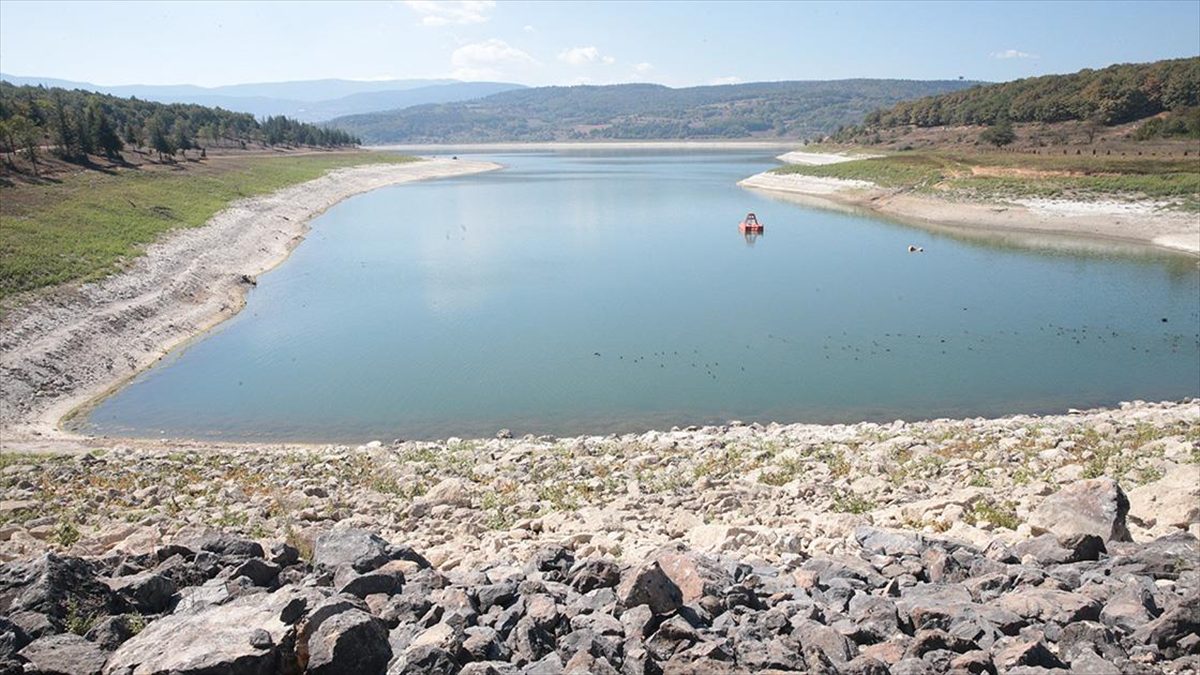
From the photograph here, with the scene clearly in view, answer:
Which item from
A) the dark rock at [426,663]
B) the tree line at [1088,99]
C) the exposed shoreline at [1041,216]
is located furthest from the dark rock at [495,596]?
the tree line at [1088,99]

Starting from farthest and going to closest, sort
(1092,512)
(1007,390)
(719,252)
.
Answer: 1. (719,252)
2. (1007,390)
3. (1092,512)

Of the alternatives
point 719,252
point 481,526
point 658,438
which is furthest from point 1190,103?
point 481,526

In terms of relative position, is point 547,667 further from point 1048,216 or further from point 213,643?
point 1048,216

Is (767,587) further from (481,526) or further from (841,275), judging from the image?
(841,275)

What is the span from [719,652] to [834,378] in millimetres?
16292

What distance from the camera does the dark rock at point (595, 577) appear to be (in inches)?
255

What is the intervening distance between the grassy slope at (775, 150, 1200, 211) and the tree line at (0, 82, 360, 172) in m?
65.0

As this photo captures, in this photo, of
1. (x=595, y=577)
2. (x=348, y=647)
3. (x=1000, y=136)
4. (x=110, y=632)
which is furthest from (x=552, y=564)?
(x=1000, y=136)

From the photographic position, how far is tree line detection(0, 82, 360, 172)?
5666 cm

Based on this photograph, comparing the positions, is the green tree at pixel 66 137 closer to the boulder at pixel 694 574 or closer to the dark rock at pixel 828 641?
the boulder at pixel 694 574

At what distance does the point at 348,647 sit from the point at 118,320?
23.2 meters

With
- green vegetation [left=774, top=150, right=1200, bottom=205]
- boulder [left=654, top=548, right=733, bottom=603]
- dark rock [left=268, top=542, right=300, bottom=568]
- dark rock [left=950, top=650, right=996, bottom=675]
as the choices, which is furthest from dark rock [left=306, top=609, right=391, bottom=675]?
green vegetation [left=774, top=150, right=1200, bottom=205]

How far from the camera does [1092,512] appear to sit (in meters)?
7.66

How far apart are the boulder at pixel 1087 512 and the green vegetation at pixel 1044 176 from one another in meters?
47.1
